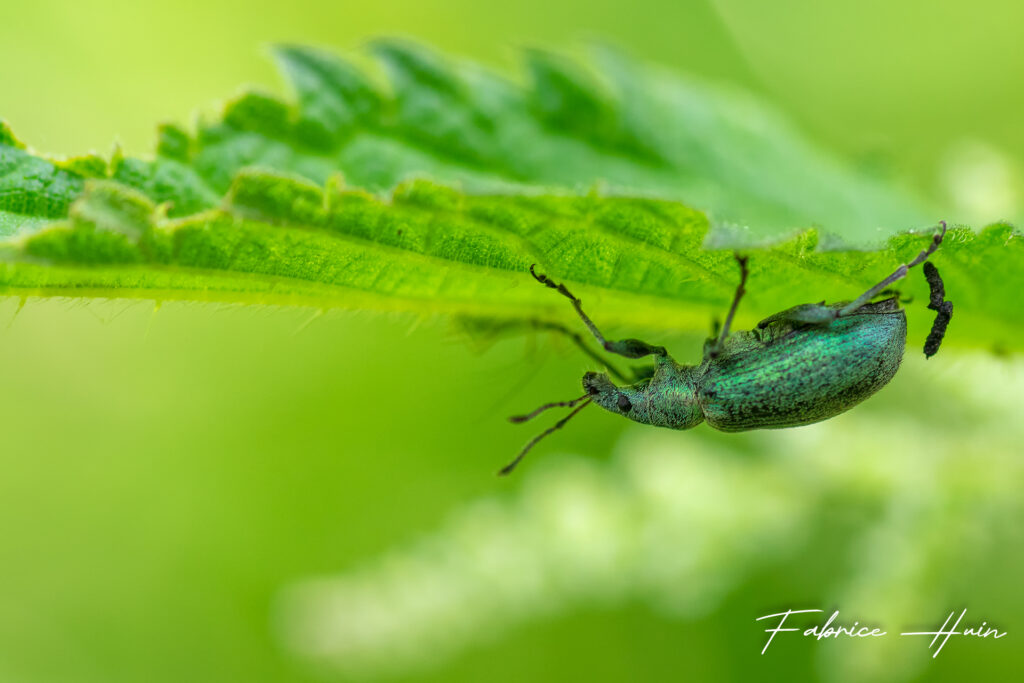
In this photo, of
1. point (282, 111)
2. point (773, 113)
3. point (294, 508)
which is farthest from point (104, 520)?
point (773, 113)

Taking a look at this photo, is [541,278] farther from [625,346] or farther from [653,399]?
[653,399]

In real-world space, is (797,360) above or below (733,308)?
below

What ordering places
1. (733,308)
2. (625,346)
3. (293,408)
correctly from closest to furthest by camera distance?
(733,308) < (625,346) < (293,408)

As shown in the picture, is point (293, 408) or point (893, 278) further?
point (293, 408)

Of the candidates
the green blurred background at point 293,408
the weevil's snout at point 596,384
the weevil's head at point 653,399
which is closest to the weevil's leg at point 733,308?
the weevil's head at point 653,399

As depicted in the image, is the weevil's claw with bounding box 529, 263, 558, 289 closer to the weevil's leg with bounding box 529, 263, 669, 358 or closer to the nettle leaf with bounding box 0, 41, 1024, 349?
the nettle leaf with bounding box 0, 41, 1024, 349

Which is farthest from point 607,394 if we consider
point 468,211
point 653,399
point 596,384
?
point 468,211
